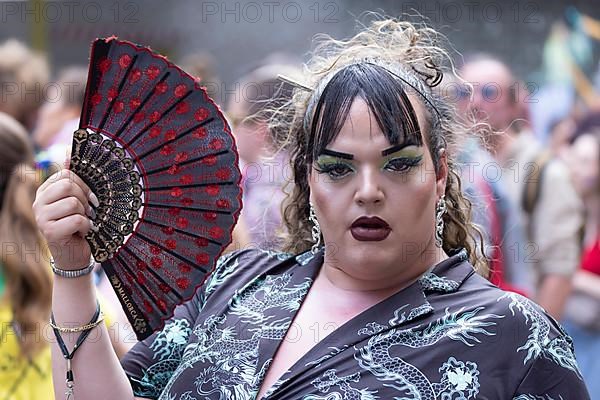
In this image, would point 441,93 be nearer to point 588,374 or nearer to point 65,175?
point 65,175

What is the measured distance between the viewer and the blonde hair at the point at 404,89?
2.21 m

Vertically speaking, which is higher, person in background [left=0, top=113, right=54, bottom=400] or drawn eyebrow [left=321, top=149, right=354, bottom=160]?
drawn eyebrow [left=321, top=149, right=354, bottom=160]

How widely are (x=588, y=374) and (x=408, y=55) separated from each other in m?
2.74

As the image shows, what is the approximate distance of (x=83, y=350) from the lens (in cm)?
206

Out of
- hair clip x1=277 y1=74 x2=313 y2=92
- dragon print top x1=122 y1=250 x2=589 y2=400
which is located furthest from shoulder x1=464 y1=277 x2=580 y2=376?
hair clip x1=277 y1=74 x2=313 y2=92

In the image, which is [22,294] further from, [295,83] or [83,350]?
[295,83]

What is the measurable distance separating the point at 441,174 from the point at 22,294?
1396 mm

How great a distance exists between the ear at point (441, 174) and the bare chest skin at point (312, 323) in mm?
281

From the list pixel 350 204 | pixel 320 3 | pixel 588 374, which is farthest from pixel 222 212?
pixel 320 3

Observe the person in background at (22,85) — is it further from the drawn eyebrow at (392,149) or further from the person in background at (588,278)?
the drawn eyebrow at (392,149)

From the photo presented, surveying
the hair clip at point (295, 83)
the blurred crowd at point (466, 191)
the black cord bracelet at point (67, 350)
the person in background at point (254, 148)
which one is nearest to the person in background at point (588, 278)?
the blurred crowd at point (466, 191)

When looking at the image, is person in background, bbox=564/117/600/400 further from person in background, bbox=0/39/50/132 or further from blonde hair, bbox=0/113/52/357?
person in background, bbox=0/39/50/132

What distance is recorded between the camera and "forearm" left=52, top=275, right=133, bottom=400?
2.05 meters

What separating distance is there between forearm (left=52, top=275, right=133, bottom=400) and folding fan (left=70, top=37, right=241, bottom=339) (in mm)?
69
